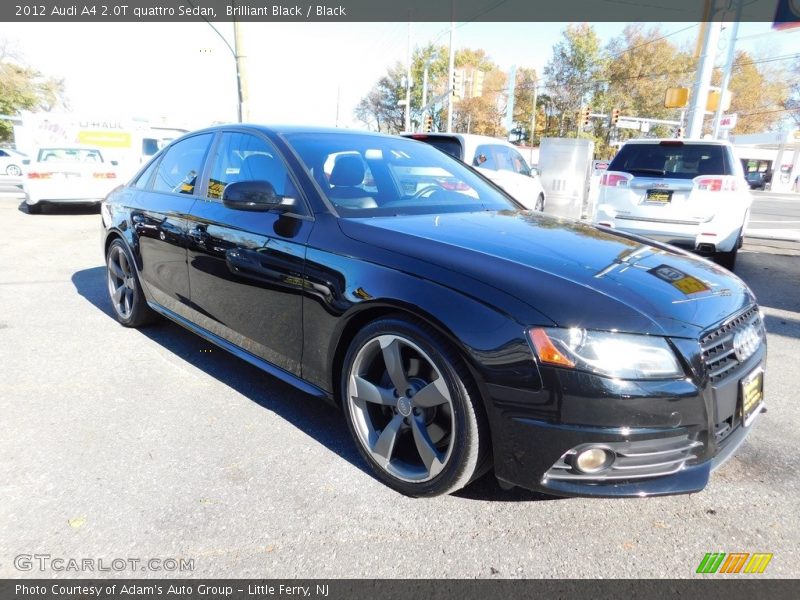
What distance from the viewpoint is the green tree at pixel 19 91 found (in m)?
46.4

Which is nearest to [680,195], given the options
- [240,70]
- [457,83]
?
[240,70]

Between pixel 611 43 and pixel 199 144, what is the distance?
57992 millimetres

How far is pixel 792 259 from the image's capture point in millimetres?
8258

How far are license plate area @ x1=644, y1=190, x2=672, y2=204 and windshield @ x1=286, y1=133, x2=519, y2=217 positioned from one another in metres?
3.94

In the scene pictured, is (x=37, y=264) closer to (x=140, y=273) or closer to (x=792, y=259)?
(x=140, y=273)

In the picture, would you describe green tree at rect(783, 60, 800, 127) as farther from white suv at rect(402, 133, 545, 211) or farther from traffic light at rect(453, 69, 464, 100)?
white suv at rect(402, 133, 545, 211)

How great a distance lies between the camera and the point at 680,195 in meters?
6.45

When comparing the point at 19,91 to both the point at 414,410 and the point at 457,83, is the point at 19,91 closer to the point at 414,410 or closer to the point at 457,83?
the point at 457,83

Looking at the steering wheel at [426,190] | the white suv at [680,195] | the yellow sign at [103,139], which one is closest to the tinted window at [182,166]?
the steering wheel at [426,190]

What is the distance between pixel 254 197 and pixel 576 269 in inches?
60.2

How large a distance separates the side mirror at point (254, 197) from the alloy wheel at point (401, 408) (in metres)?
0.89

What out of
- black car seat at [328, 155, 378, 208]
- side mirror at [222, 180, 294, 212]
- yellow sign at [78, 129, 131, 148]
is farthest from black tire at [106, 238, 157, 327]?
yellow sign at [78, 129, 131, 148]

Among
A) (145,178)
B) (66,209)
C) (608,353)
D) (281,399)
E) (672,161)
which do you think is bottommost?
(66,209)

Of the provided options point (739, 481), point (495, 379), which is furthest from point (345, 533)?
point (739, 481)
